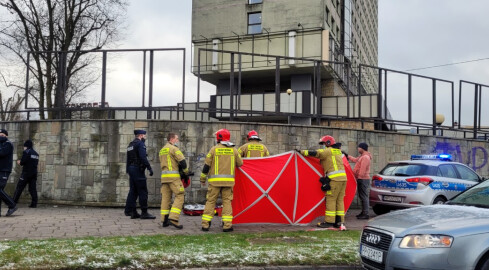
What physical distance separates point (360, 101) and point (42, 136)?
34.2ft

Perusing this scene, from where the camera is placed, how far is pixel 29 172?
11.7 meters

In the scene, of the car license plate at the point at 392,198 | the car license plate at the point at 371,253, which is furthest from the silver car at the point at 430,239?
the car license plate at the point at 392,198

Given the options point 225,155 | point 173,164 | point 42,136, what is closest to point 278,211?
point 225,155

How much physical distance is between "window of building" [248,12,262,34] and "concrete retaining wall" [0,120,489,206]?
25.1 meters

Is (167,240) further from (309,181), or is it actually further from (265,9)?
(265,9)

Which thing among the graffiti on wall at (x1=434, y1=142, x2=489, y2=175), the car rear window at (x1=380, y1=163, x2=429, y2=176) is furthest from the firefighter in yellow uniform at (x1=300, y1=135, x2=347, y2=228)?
the graffiti on wall at (x1=434, y1=142, x2=489, y2=175)

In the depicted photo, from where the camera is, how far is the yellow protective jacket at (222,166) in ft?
27.3

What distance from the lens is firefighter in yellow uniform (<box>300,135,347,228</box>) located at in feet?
29.5

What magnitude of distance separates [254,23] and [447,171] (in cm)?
2802

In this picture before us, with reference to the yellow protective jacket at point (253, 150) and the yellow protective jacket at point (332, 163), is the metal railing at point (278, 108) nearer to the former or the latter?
the yellow protective jacket at point (253, 150)

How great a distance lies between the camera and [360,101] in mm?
15492

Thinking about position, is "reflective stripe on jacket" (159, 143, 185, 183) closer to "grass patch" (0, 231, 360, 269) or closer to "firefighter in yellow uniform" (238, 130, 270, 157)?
"grass patch" (0, 231, 360, 269)

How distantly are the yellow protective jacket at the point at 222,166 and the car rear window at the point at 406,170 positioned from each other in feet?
16.5

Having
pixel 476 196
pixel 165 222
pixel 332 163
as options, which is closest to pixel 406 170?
pixel 332 163
